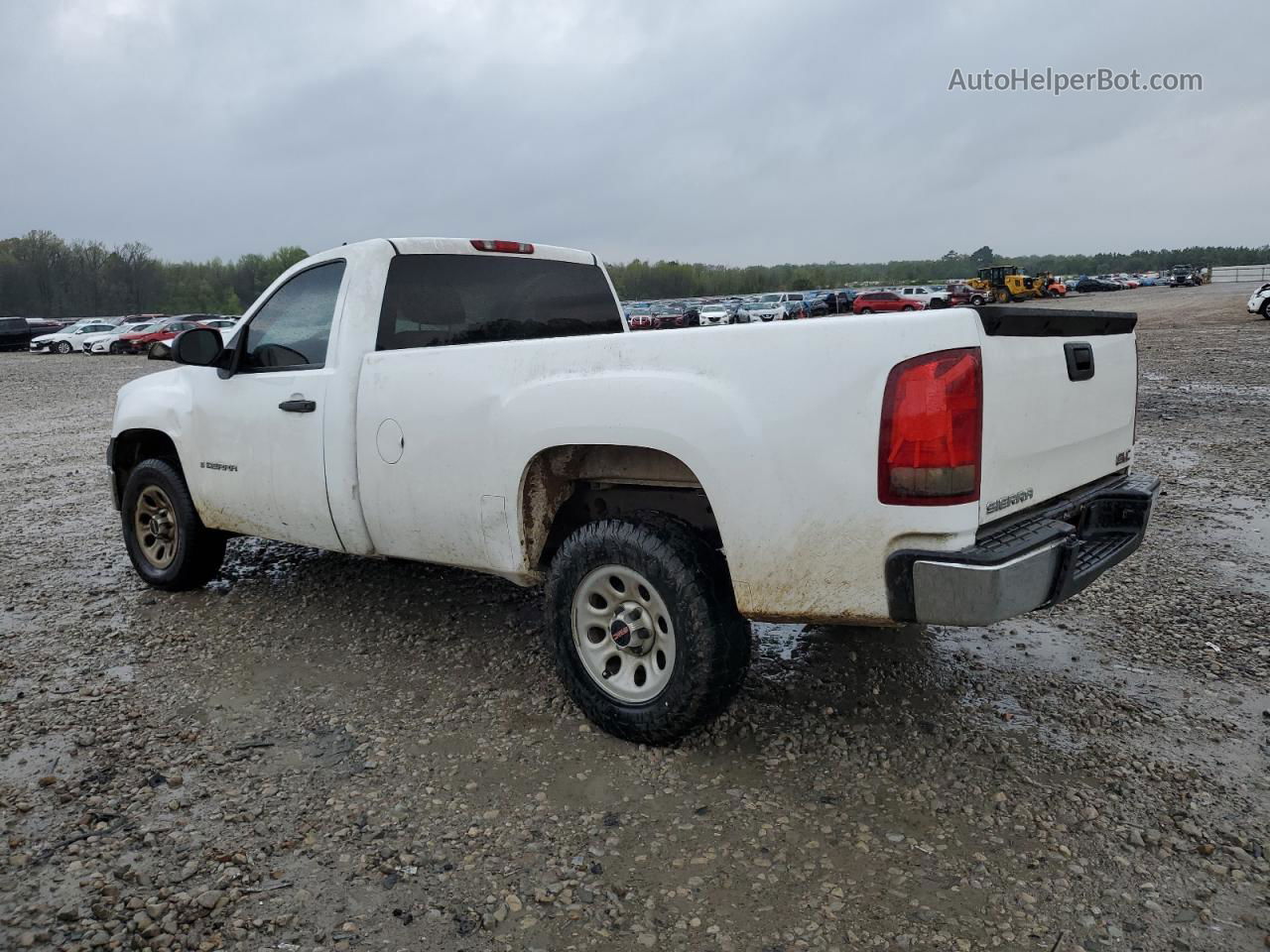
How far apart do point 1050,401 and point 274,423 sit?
3460 millimetres

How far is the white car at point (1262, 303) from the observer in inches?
1116

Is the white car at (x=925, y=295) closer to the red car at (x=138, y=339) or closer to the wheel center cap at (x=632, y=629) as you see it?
the red car at (x=138, y=339)

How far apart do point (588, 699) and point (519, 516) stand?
0.75 meters

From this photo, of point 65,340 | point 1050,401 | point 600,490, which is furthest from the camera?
point 65,340

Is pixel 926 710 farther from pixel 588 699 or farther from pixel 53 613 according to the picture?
pixel 53 613

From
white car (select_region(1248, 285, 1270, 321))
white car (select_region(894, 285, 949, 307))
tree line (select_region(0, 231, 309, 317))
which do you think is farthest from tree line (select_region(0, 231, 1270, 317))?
white car (select_region(1248, 285, 1270, 321))

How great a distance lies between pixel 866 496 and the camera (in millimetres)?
2811

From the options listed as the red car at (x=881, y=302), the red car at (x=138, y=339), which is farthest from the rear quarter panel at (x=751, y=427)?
the red car at (x=881, y=302)

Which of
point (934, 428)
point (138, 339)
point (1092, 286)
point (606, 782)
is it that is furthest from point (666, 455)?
point (1092, 286)

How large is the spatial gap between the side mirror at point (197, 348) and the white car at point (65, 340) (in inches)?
1563

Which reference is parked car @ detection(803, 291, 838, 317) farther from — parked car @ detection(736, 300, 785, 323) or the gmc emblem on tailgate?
the gmc emblem on tailgate

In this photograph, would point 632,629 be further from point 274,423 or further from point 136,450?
point 136,450

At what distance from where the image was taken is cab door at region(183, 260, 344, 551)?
4379mm

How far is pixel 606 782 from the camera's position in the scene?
3.23m
